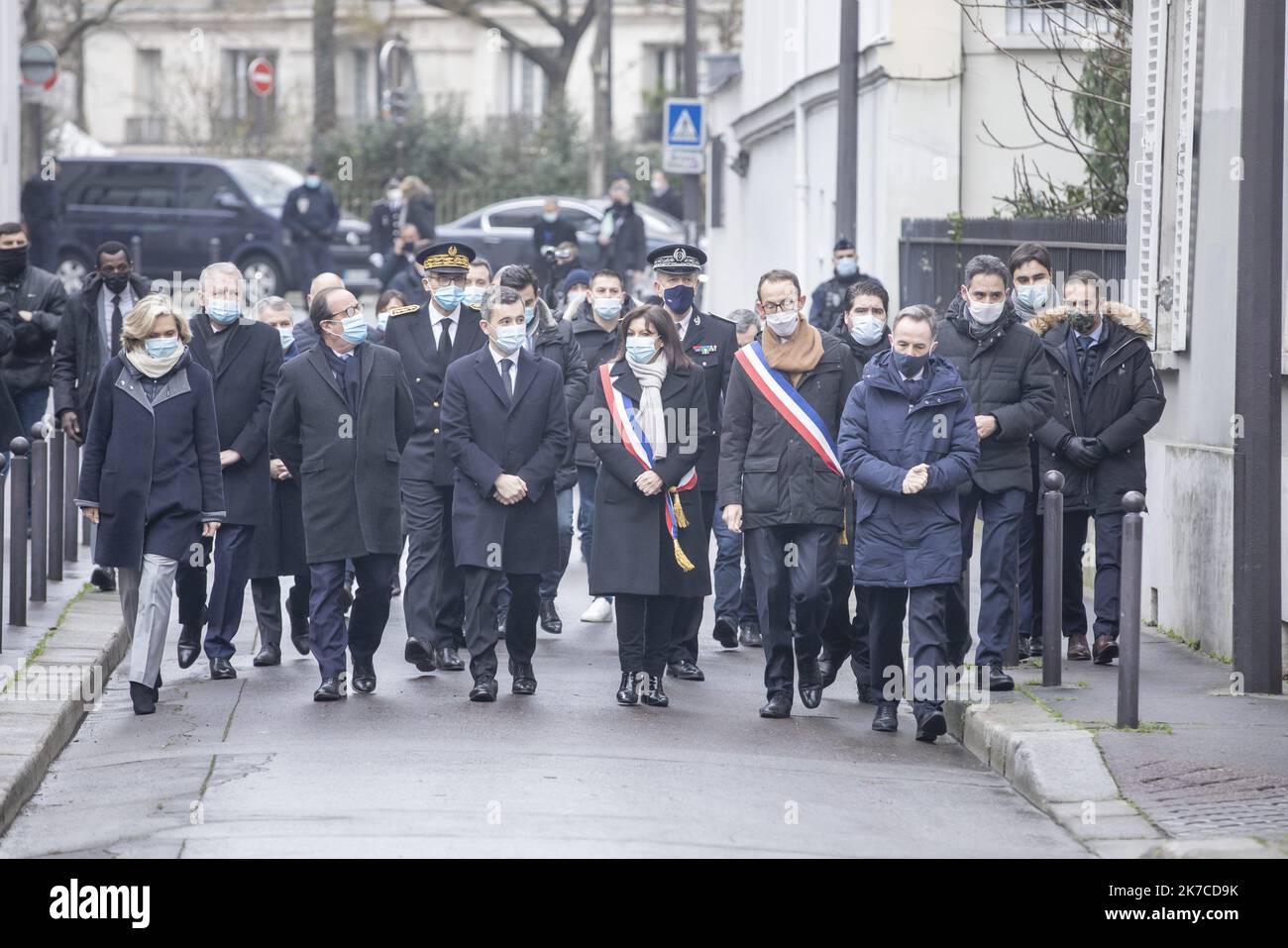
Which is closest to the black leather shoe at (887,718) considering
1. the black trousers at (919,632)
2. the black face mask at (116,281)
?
the black trousers at (919,632)

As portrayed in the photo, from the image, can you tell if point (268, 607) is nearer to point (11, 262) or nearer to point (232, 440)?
point (232, 440)

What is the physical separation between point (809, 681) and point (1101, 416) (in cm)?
226

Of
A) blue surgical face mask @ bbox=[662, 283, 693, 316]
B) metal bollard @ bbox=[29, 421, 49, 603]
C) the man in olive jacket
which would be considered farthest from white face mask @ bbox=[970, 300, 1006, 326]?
metal bollard @ bbox=[29, 421, 49, 603]

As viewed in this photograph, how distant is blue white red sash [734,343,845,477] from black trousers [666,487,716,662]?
3.07 ft

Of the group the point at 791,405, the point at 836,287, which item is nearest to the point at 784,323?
the point at 791,405

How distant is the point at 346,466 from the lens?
10.6 m

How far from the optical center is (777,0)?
95.0ft

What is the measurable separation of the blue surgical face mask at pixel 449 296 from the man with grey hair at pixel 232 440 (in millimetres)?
872

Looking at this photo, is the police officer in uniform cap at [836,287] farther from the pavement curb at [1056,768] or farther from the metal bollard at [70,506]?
the pavement curb at [1056,768]

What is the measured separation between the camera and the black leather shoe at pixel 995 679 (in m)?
10.5

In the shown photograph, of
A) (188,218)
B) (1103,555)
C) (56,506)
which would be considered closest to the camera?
(1103,555)

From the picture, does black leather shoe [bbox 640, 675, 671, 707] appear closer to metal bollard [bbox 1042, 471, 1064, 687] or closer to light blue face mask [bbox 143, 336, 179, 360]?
metal bollard [bbox 1042, 471, 1064, 687]
